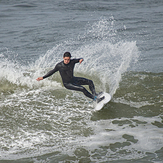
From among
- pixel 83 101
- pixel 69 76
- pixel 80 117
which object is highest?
pixel 69 76

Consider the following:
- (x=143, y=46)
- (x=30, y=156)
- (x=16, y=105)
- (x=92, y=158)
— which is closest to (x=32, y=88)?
(x=16, y=105)

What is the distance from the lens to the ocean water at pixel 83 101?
570 centimetres

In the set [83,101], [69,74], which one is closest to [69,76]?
[69,74]

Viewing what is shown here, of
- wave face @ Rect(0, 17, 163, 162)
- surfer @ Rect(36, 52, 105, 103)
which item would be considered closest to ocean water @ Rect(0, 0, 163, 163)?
wave face @ Rect(0, 17, 163, 162)

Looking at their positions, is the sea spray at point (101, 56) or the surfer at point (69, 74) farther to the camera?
the sea spray at point (101, 56)

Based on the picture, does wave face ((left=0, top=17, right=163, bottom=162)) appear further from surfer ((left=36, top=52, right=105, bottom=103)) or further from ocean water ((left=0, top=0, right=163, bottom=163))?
surfer ((left=36, top=52, right=105, bottom=103))

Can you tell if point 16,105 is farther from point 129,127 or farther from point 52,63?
point 52,63

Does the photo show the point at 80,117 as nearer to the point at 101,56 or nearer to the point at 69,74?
the point at 69,74

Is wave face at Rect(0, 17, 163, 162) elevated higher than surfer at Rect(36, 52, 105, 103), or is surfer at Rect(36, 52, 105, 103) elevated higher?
surfer at Rect(36, 52, 105, 103)

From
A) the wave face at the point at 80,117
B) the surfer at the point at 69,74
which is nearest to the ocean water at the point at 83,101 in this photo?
the wave face at the point at 80,117

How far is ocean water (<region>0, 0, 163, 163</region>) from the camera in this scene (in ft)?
18.7

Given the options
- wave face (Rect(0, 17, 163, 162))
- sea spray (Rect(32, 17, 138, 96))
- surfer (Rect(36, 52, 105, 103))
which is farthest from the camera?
sea spray (Rect(32, 17, 138, 96))

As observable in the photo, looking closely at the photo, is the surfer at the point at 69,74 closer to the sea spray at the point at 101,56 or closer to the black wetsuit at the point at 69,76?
the black wetsuit at the point at 69,76

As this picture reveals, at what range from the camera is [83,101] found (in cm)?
858
